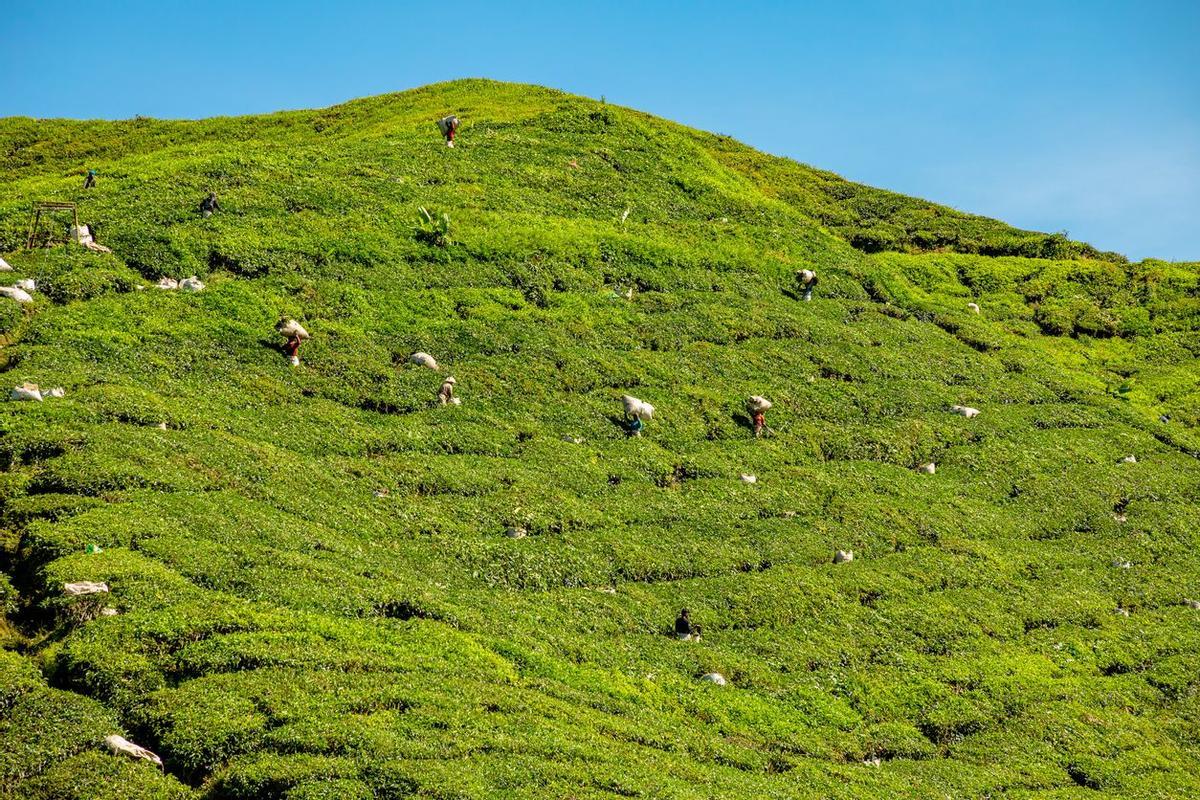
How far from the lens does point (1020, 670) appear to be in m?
30.5

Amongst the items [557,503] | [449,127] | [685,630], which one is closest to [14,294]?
[557,503]

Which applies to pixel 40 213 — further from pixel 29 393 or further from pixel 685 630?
pixel 685 630

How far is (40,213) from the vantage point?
4266cm

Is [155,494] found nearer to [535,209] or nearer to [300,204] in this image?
[300,204]

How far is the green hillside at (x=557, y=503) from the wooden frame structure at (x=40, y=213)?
81 cm

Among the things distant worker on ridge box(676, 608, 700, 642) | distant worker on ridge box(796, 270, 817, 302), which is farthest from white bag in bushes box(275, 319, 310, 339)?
distant worker on ridge box(796, 270, 817, 302)

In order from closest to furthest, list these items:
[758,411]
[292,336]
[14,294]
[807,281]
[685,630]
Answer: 1. [685,630]
2. [14,294]
3. [292,336]
4. [758,411]
5. [807,281]

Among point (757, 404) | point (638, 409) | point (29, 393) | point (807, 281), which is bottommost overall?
point (29, 393)

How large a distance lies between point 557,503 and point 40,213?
26.5 m

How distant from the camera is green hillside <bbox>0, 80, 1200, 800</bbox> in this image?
823 inches

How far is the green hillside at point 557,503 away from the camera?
68.6 feet

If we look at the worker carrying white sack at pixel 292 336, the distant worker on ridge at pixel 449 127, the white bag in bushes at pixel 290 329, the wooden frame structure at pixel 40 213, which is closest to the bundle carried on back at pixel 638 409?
the worker carrying white sack at pixel 292 336

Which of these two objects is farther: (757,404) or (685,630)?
(757,404)

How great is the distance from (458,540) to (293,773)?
1261cm
